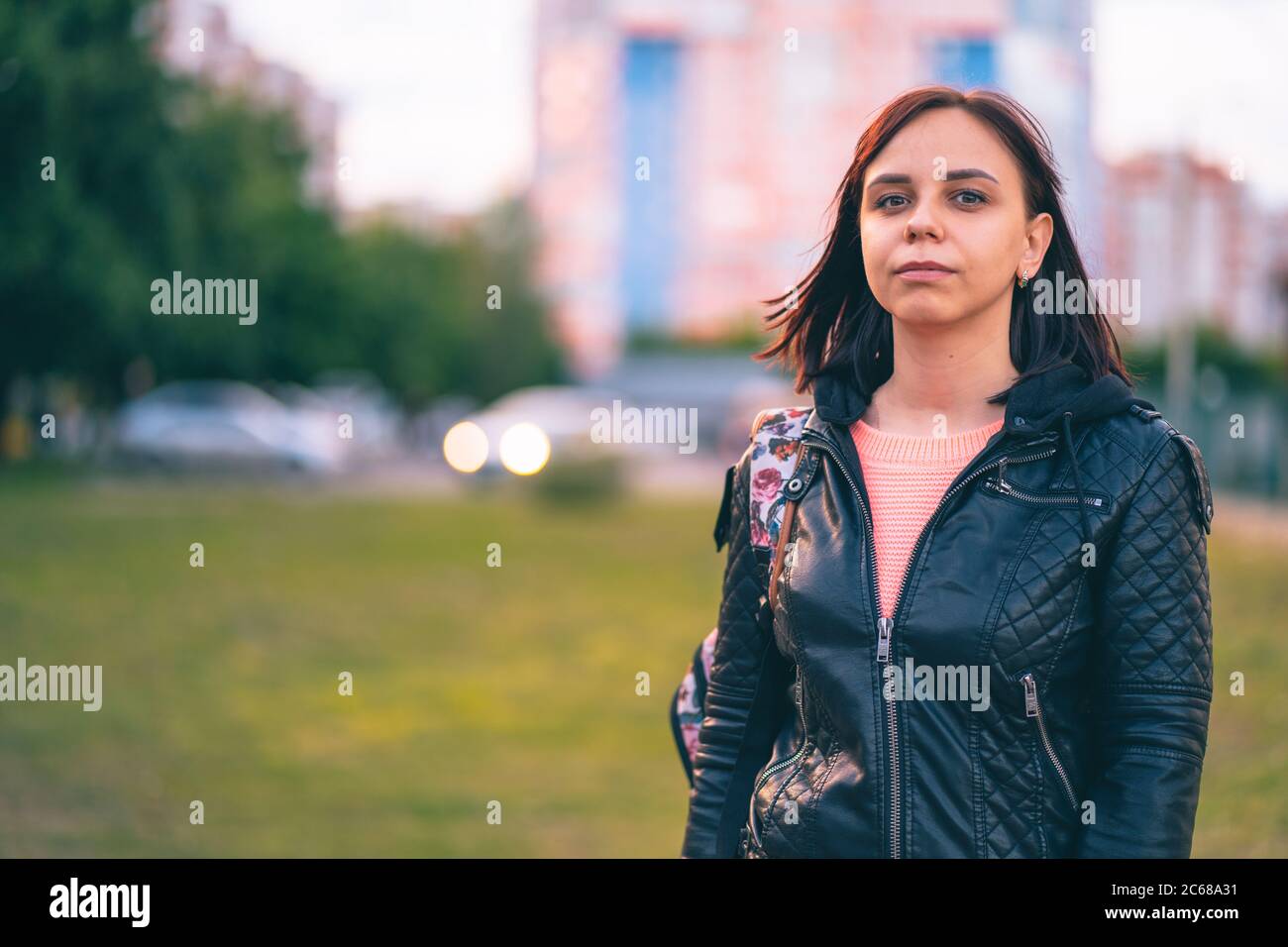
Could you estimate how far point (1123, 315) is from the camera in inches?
148

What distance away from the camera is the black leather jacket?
1864 mm

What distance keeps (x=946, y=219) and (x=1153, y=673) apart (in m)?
0.69

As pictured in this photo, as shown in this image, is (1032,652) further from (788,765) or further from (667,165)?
(667,165)

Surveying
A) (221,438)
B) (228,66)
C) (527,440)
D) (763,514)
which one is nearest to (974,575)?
(763,514)

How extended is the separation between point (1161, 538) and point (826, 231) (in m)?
0.78

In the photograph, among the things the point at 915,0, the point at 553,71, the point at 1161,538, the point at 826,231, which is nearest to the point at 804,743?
the point at 1161,538

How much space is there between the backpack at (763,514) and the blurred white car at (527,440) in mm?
20512

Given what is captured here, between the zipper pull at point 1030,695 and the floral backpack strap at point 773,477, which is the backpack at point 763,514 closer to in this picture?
the floral backpack strap at point 773,477

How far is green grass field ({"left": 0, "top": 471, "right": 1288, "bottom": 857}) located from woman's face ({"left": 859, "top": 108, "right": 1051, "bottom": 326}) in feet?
15.3

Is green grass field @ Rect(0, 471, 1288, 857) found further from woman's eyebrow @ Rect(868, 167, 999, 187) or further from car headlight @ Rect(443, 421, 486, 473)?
car headlight @ Rect(443, 421, 486, 473)

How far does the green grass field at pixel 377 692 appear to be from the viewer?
728 centimetres

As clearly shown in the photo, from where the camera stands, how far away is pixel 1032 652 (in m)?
1.86

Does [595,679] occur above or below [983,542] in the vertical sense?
below
